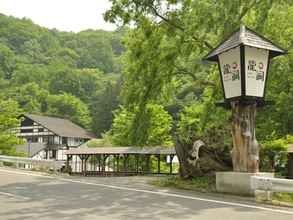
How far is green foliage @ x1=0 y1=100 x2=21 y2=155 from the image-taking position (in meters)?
36.8

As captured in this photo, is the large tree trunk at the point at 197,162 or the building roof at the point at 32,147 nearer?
the large tree trunk at the point at 197,162

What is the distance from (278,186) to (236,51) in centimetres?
432

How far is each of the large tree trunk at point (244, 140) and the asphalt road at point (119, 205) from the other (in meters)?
1.59

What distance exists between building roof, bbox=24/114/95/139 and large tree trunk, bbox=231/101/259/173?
55.7m

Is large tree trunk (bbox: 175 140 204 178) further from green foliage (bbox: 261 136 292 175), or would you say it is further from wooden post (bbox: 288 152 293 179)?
wooden post (bbox: 288 152 293 179)

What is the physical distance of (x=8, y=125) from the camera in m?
39.0

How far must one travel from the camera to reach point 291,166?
18.0 meters

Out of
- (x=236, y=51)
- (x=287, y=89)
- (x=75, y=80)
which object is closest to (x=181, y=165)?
(x=236, y=51)

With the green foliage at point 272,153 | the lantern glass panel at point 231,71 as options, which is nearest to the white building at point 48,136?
the green foliage at point 272,153

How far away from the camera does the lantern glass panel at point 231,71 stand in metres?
12.3

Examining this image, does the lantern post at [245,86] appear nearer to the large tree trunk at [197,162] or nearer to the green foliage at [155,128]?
the large tree trunk at [197,162]

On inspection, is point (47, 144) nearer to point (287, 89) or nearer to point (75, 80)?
point (75, 80)

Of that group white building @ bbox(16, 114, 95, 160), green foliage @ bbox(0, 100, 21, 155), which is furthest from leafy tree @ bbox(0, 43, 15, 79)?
green foliage @ bbox(0, 100, 21, 155)

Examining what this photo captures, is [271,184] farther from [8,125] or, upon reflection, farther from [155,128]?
[8,125]
